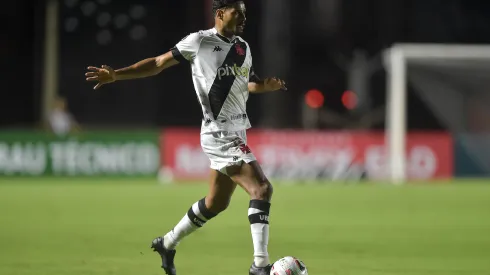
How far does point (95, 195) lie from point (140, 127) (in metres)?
15.3

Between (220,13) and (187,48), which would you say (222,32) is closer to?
(220,13)

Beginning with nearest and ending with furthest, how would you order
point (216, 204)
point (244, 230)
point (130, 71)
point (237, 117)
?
point (130, 71) → point (237, 117) → point (216, 204) → point (244, 230)

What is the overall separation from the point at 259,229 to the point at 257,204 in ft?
0.67

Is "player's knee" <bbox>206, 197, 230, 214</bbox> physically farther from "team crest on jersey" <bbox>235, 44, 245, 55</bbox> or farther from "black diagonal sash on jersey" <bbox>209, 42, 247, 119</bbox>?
"team crest on jersey" <bbox>235, 44, 245, 55</bbox>

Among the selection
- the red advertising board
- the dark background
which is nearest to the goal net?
the red advertising board

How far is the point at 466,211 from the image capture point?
56.6ft

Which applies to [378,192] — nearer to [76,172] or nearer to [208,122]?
[76,172]

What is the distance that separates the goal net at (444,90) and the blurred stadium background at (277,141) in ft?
0.16

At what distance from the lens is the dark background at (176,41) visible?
114 feet

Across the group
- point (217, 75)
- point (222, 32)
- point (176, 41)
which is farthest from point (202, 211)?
point (176, 41)

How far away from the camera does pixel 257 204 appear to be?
28.0ft

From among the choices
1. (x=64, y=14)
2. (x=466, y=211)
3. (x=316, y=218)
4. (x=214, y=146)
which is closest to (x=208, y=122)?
(x=214, y=146)

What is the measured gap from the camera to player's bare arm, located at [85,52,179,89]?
8.57 m

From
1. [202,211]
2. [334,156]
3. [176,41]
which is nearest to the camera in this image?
[202,211]
